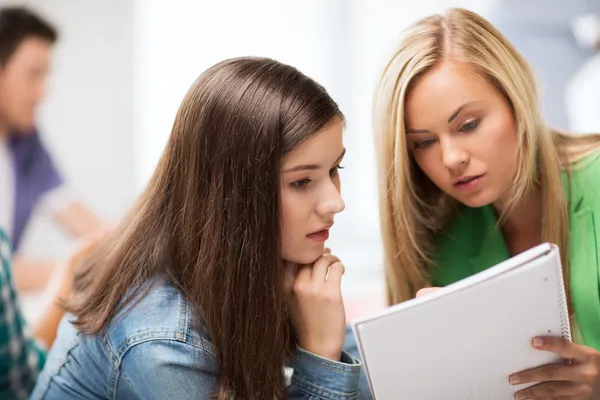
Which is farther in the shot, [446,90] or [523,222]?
[523,222]

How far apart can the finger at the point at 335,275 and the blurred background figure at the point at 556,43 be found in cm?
157

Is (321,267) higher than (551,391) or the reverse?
higher

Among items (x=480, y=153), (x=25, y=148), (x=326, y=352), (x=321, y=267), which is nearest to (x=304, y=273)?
(x=321, y=267)

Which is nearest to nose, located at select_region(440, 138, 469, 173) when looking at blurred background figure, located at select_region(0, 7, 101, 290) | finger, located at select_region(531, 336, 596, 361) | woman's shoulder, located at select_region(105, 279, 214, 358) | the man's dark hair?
finger, located at select_region(531, 336, 596, 361)

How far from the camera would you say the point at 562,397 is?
88cm

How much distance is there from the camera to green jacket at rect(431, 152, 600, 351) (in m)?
1.09

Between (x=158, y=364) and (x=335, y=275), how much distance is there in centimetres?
30

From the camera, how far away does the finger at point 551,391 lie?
88 cm

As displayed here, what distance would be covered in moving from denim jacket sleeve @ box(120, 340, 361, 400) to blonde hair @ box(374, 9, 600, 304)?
0.31 m

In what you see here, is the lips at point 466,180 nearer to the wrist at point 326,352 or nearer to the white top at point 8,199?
the wrist at point 326,352

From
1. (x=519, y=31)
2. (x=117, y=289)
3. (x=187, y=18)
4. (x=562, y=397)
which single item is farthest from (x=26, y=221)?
(x=562, y=397)

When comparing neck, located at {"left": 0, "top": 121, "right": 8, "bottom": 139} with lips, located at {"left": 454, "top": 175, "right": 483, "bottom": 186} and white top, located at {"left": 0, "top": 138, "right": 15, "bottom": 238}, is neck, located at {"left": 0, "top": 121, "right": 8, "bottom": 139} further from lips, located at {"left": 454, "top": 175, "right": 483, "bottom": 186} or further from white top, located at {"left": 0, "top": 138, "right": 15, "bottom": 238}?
lips, located at {"left": 454, "top": 175, "right": 483, "bottom": 186}

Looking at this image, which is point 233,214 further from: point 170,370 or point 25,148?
point 25,148

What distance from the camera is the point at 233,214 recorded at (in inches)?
36.1
